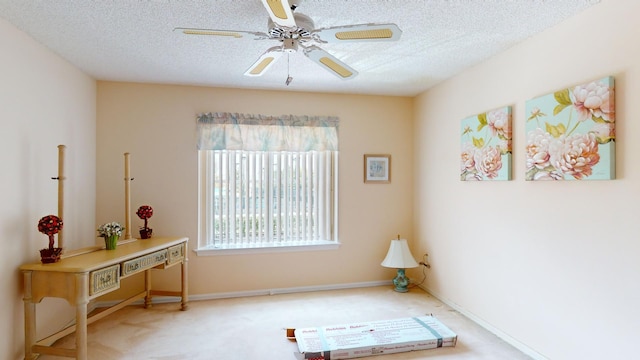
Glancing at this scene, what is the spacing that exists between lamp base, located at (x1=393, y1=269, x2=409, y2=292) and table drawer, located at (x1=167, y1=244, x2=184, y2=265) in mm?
2355

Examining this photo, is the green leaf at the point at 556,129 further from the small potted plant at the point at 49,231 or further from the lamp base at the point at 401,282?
the small potted plant at the point at 49,231

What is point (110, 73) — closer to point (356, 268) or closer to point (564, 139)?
point (356, 268)

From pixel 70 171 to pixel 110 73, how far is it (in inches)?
39.8

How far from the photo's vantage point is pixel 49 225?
241 centimetres

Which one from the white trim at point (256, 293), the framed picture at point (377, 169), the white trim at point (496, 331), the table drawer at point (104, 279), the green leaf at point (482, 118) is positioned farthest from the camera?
the framed picture at point (377, 169)

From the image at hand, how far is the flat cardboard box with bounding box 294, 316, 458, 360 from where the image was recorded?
259 centimetres

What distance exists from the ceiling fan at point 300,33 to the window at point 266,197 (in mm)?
1722

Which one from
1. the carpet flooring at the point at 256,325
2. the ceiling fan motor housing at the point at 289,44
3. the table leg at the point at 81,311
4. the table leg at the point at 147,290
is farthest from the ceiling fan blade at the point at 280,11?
the table leg at the point at 147,290

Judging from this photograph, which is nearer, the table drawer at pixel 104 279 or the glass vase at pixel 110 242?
the table drawer at pixel 104 279

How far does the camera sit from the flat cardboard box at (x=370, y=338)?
102 inches

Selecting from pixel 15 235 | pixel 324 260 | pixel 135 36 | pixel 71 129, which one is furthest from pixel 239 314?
pixel 135 36

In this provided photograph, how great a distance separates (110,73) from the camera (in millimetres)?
3383

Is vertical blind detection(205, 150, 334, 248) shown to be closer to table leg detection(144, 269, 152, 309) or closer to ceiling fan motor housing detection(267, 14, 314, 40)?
table leg detection(144, 269, 152, 309)

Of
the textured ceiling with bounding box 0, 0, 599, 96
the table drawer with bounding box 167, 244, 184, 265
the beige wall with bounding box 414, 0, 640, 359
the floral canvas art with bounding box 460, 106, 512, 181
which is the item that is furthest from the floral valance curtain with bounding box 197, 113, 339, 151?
the floral canvas art with bounding box 460, 106, 512, 181
